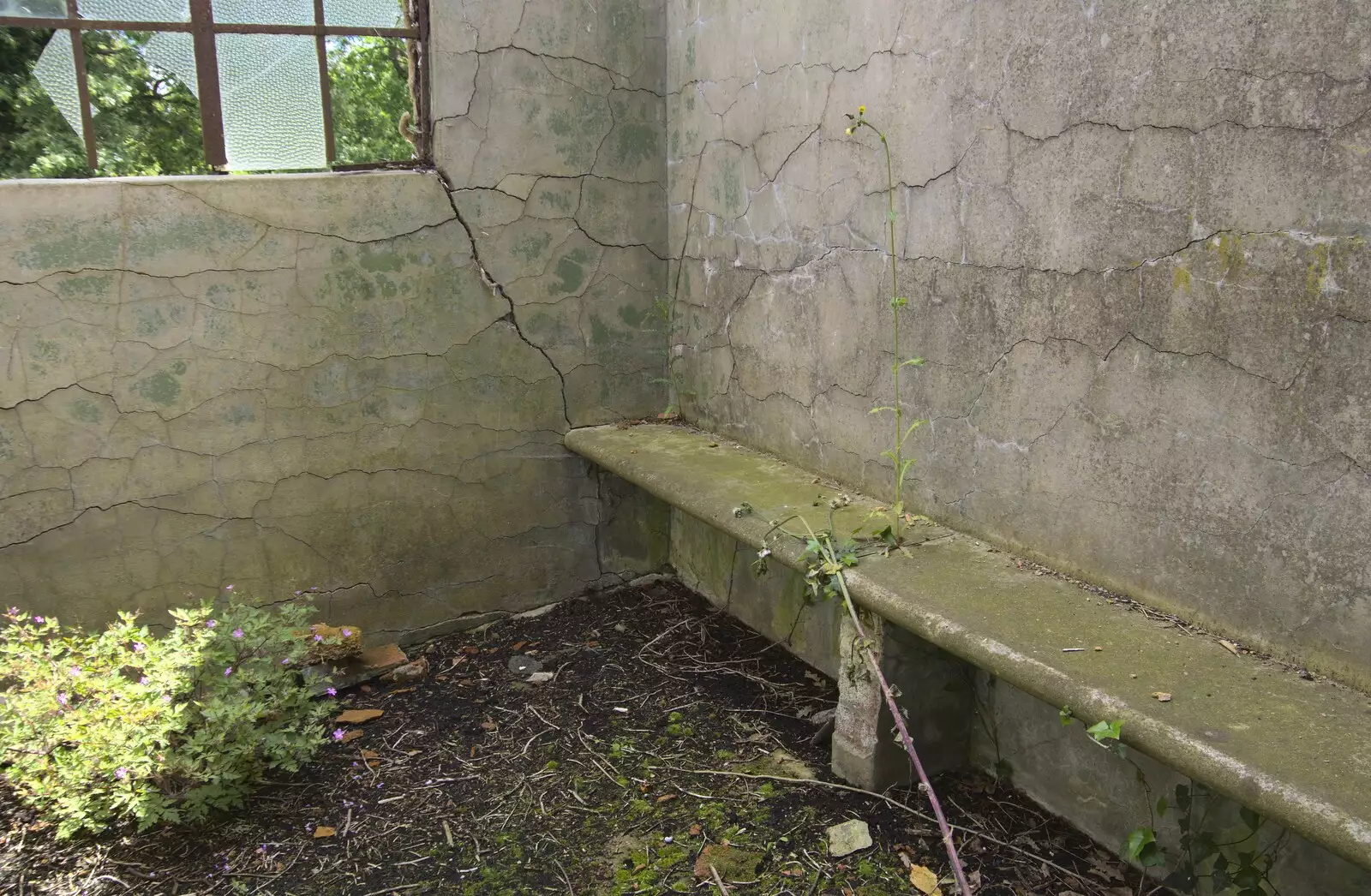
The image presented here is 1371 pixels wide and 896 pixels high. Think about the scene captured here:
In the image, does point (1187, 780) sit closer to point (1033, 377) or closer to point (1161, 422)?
point (1161, 422)

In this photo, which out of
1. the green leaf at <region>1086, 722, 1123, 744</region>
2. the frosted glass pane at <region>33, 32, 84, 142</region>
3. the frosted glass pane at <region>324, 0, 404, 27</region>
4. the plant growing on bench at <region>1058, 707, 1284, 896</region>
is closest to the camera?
the green leaf at <region>1086, 722, 1123, 744</region>

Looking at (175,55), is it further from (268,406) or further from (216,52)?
(268,406)

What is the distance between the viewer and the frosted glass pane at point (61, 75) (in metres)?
2.61

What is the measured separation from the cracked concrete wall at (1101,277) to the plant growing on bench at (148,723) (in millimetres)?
1611

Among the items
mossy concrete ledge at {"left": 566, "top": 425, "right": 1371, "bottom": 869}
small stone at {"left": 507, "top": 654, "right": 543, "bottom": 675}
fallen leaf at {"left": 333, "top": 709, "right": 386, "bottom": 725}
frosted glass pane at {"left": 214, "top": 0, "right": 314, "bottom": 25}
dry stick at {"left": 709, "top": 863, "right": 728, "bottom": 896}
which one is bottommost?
fallen leaf at {"left": 333, "top": 709, "right": 386, "bottom": 725}

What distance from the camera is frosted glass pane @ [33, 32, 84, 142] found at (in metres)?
2.61

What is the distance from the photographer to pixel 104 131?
8.90ft

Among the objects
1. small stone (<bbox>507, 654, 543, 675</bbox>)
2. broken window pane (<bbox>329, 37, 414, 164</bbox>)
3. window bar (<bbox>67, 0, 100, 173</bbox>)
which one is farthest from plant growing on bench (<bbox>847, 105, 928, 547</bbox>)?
window bar (<bbox>67, 0, 100, 173</bbox>)

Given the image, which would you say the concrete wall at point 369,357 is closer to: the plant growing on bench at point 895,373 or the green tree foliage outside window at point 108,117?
the green tree foliage outside window at point 108,117

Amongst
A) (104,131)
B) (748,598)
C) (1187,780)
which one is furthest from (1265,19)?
(104,131)

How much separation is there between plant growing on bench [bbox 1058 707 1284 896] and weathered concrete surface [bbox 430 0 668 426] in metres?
2.09

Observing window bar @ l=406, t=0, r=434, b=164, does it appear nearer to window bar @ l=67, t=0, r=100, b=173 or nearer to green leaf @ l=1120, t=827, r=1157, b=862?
window bar @ l=67, t=0, r=100, b=173

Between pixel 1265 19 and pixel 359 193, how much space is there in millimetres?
2351

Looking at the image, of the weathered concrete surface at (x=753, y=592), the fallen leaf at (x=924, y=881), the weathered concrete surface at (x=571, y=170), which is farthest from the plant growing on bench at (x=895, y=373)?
the weathered concrete surface at (x=571, y=170)
